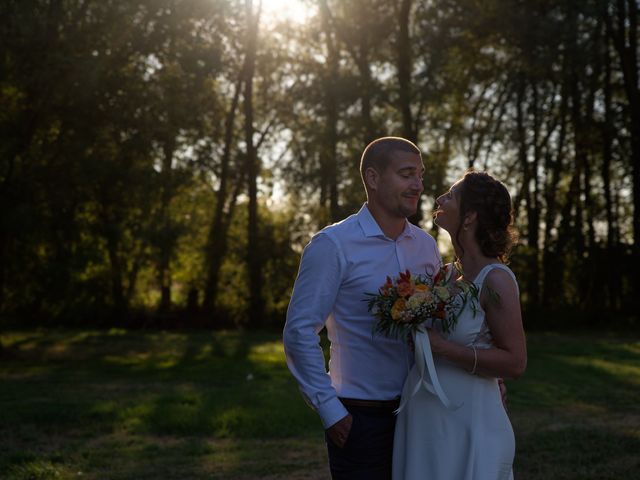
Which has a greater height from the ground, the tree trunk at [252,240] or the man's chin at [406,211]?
the tree trunk at [252,240]

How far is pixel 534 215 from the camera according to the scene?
37.9 metres

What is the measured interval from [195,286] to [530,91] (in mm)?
15690

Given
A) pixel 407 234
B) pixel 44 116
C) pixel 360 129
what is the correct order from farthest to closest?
pixel 360 129
pixel 44 116
pixel 407 234

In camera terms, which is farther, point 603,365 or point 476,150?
point 476,150

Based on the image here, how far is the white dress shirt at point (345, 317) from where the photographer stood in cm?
457

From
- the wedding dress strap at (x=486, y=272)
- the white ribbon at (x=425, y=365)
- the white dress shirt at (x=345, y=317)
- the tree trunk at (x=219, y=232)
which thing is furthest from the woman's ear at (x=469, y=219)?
the tree trunk at (x=219, y=232)

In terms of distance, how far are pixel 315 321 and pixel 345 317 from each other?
0.65 ft

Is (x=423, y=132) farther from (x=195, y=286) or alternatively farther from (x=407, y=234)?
(x=407, y=234)

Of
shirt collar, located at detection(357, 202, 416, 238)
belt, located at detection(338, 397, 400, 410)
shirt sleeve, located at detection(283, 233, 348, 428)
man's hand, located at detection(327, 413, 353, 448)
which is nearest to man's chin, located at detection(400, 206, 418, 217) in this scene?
shirt collar, located at detection(357, 202, 416, 238)

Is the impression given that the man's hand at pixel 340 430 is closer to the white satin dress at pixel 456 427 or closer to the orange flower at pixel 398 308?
the white satin dress at pixel 456 427

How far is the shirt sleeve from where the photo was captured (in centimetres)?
448

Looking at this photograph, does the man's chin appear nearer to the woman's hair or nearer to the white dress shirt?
the white dress shirt

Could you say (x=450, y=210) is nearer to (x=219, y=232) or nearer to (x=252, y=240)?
(x=252, y=240)

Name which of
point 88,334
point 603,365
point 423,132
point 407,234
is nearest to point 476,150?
point 423,132
